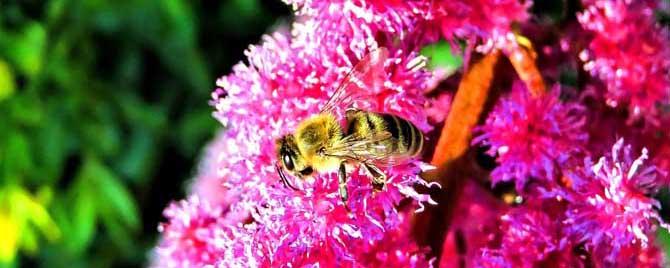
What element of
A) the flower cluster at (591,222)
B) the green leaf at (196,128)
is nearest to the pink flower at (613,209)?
the flower cluster at (591,222)

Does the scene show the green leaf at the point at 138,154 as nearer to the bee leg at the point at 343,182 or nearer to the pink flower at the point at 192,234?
the pink flower at the point at 192,234

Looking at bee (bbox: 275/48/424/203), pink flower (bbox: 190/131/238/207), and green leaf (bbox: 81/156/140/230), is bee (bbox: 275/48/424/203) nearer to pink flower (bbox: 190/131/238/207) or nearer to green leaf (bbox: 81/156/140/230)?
pink flower (bbox: 190/131/238/207)

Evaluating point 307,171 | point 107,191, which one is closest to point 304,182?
point 307,171

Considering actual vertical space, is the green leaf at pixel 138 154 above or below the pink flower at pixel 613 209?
above

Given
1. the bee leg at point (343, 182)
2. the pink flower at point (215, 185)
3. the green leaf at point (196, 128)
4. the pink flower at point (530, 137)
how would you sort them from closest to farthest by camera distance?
the bee leg at point (343, 182)
the pink flower at point (530, 137)
the pink flower at point (215, 185)
the green leaf at point (196, 128)

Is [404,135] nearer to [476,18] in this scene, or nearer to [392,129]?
[392,129]

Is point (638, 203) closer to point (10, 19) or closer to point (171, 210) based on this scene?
point (171, 210)

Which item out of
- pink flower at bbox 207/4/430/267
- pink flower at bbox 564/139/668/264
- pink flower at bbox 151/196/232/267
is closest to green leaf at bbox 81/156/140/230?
pink flower at bbox 151/196/232/267
